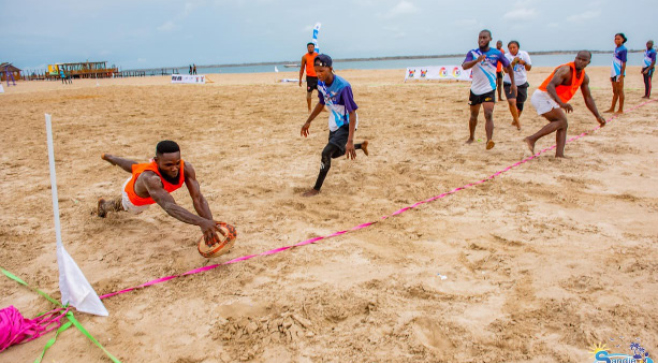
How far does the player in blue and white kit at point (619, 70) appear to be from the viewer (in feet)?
28.4

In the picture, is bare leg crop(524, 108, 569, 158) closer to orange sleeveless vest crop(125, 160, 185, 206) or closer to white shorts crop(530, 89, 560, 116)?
white shorts crop(530, 89, 560, 116)

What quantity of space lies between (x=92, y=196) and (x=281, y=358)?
369 centimetres

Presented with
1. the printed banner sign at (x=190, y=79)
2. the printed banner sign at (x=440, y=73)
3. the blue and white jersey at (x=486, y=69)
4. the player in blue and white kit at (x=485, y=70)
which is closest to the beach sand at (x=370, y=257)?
the player in blue and white kit at (x=485, y=70)

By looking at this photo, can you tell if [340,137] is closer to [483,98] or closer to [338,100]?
[338,100]

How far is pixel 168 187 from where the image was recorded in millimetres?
3250

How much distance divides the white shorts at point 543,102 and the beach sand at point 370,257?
70cm

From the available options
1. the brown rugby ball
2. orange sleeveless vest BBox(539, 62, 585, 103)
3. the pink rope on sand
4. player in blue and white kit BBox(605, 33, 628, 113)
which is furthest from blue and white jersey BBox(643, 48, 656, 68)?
the pink rope on sand

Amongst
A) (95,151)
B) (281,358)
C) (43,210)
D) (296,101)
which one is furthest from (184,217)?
(296,101)

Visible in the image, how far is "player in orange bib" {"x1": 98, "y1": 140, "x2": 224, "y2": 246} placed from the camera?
2.88 meters

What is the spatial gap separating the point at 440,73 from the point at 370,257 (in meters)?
18.7

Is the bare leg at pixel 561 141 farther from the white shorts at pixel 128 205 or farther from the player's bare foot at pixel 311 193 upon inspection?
the white shorts at pixel 128 205

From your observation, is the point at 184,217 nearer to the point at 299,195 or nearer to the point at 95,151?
the point at 299,195

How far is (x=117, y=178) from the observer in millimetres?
5270

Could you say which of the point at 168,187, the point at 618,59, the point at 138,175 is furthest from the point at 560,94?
the point at 138,175
